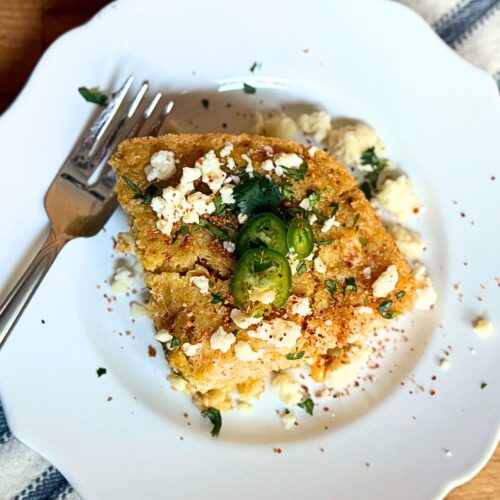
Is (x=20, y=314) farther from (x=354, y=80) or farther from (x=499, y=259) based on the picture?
(x=499, y=259)

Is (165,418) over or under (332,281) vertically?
under

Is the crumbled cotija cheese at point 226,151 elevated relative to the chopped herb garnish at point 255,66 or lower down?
lower down

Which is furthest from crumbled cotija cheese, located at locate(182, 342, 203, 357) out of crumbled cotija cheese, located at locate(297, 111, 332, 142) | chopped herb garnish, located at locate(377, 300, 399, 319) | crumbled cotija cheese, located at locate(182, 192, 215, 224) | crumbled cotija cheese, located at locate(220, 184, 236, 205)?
crumbled cotija cheese, located at locate(297, 111, 332, 142)

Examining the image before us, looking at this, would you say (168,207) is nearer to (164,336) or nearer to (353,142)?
(164,336)

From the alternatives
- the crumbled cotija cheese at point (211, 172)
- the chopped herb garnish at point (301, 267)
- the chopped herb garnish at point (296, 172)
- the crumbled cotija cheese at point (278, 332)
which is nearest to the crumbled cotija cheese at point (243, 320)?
the crumbled cotija cheese at point (278, 332)

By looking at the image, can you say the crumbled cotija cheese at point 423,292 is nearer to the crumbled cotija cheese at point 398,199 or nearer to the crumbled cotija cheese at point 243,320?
the crumbled cotija cheese at point 398,199

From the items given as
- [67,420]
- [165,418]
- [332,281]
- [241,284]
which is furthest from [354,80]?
[67,420]

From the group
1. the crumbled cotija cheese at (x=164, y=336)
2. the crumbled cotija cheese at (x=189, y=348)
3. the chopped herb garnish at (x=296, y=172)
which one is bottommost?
the crumbled cotija cheese at (x=164, y=336)

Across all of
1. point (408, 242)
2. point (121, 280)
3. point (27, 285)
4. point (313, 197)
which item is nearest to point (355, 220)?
point (313, 197)
